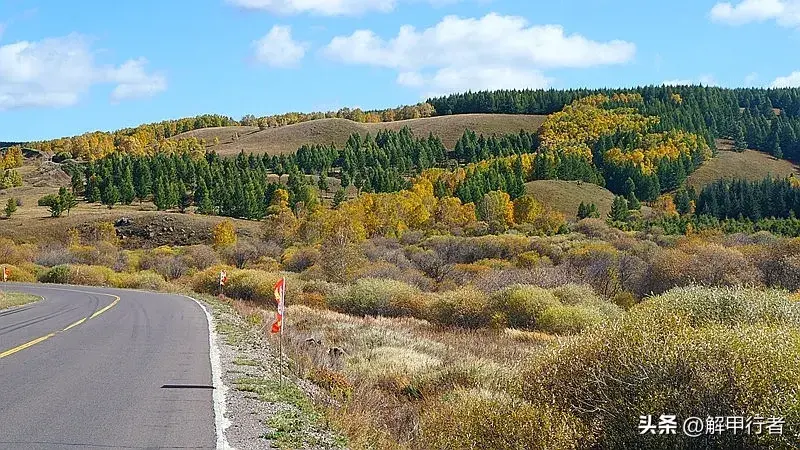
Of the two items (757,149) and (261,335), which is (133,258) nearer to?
(261,335)

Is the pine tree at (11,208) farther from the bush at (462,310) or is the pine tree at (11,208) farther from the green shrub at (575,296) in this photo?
the green shrub at (575,296)

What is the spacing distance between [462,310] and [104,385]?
23327 mm

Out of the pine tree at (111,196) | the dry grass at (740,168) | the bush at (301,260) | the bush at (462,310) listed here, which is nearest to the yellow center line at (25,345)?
the bush at (462,310)

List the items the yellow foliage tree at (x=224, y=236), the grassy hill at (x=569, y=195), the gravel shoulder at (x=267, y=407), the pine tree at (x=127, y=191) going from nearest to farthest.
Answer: the gravel shoulder at (x=267, y=407) < the yellow foliage tree at (x=224, y=236) < the grassy hill at (x=569, y=195) < the pine tree at (x=127, y=191)

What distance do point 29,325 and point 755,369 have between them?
1853cm

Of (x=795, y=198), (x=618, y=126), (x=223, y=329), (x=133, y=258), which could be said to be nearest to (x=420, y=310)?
(x=223, y=329)

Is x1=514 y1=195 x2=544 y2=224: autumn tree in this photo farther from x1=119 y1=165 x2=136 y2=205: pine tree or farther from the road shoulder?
the road shoulder

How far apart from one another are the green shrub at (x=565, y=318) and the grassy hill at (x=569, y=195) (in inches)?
3443

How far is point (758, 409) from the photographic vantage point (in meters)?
8.77

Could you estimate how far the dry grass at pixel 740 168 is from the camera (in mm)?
144375

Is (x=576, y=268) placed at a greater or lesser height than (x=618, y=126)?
lesser

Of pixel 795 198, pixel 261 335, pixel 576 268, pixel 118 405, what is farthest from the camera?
pixel 795 198

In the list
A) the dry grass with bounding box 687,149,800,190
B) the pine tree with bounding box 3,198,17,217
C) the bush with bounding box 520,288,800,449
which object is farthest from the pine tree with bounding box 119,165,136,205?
the bush with bounding box 520,288,800,449

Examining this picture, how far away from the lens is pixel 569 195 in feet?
415
